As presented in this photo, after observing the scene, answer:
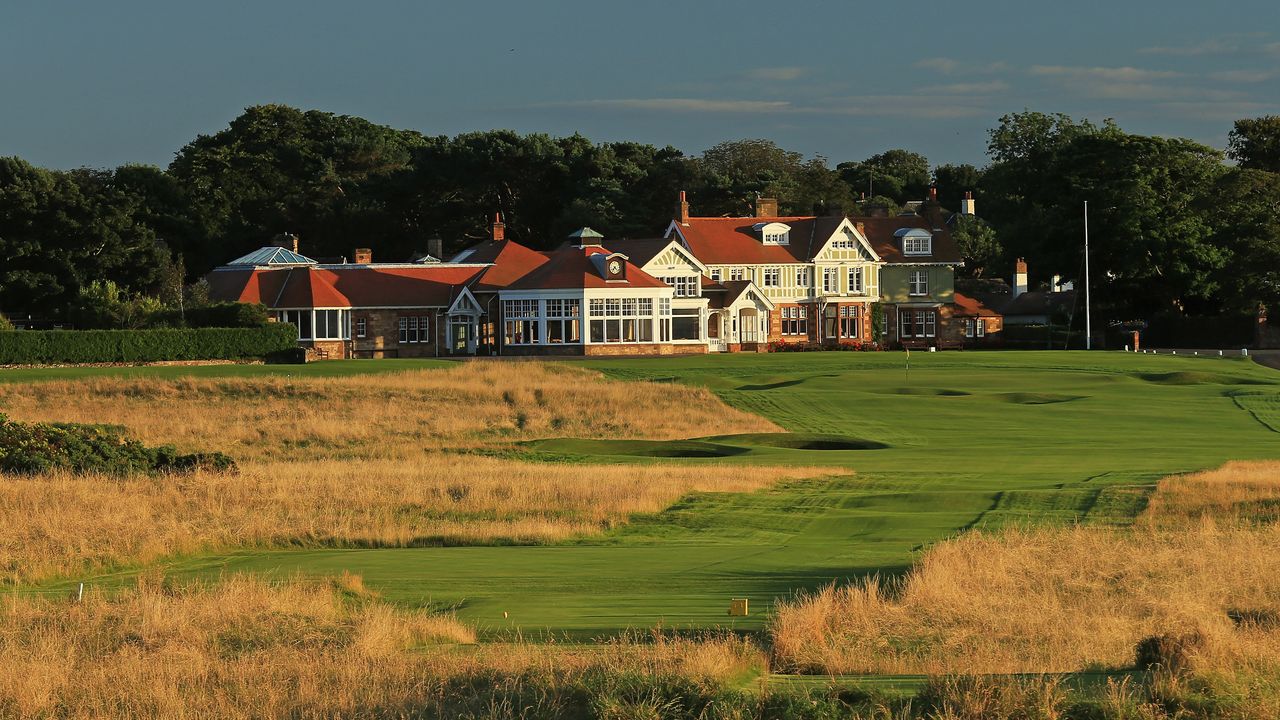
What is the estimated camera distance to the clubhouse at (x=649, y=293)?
79.0 meters

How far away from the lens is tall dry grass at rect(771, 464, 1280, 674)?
12.2 meters

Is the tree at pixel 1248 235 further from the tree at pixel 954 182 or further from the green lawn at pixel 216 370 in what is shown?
the tree at pixel 954 182

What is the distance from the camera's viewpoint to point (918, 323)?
90.9 m

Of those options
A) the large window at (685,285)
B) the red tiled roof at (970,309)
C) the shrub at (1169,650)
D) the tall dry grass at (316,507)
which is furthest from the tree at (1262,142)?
the shrub at (1169,650)

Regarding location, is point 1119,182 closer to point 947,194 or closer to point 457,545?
point 947,194

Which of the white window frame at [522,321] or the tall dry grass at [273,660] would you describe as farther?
the white window frame at [522,321]

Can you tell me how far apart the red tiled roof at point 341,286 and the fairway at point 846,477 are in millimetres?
14665

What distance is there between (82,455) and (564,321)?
48589 mm

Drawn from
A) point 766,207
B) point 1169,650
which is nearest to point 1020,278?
point 766,207

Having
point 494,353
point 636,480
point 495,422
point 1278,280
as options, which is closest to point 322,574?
point 636,480

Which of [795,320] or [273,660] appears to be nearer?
→ [273,660]

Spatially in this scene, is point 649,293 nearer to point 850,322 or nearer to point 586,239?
point 586,239

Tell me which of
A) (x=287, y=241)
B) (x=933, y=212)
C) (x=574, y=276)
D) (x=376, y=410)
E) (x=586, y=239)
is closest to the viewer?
(x=376, y=410)

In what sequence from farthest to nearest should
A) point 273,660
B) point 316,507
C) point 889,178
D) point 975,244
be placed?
point 889,178, point 975,244, point 316,507, point 273,660
